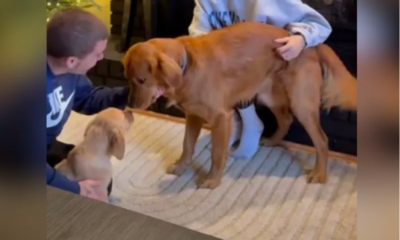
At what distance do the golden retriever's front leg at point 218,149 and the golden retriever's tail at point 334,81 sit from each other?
7.4 inches

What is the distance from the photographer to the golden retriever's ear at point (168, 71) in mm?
865

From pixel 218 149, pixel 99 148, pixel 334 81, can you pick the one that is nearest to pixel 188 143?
pixel 218 149

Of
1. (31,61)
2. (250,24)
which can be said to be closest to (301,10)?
(250,24)

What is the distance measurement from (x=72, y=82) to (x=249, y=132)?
338mm

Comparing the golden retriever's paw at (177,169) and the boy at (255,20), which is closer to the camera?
the boy at (255,20)

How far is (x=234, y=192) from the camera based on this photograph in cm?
90

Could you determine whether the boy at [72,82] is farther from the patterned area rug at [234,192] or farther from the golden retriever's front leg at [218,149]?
the golden retriever's front leg at [218,149]

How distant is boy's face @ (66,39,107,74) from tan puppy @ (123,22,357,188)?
51 millimetres

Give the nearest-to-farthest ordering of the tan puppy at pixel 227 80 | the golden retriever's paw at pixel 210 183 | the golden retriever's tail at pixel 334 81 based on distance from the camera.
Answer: the golden retriever's tail at pixel 334 81 → the tan puppy at pixel 227 80 → the golden retriever's paw at pixel 210 183

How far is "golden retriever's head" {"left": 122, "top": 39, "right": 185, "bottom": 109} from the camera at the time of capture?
0.87 meters

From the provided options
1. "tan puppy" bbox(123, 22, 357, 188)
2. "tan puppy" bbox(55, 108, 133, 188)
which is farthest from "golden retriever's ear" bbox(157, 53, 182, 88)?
"tan puppy" bbox(55, 108, 133, 188)

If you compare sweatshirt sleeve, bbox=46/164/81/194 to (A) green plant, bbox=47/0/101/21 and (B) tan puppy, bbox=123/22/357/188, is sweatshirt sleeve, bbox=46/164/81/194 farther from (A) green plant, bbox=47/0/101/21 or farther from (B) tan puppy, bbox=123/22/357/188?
(A) green plant, bbox=47/0/101/21

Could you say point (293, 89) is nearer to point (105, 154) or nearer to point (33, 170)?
point (105, 154)

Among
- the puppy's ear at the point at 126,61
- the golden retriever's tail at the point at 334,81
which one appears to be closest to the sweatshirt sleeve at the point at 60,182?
the puppy's ear at the point at 126,61
